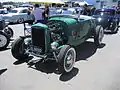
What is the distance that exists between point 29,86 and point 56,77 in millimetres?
853

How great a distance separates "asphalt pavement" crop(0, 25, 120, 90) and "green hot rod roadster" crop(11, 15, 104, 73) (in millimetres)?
320

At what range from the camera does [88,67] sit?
18.7ft

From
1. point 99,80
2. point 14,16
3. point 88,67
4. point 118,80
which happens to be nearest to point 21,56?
point 88,67

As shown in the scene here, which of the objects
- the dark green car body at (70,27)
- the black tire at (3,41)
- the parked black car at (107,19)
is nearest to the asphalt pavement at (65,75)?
the dark green car body at (70,27)

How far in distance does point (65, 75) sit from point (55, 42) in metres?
1.18

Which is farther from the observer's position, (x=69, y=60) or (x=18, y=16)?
(x=18, y=16)

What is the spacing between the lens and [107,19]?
1167cm

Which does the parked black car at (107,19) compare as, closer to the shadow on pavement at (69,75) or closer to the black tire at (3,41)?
the black tire at (3,41)

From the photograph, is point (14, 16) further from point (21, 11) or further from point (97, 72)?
point (97, 72)

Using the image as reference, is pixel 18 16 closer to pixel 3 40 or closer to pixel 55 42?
pixel 3 40

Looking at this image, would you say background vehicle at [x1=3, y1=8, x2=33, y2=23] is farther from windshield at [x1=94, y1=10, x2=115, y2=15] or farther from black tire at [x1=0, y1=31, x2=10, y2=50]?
black tire at [x1=0, y1=31, x2=10, y2=50]

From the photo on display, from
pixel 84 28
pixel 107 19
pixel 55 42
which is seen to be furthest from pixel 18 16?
pixel 55 42

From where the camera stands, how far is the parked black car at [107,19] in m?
11.4

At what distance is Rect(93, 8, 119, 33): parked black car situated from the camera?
1143 cm
